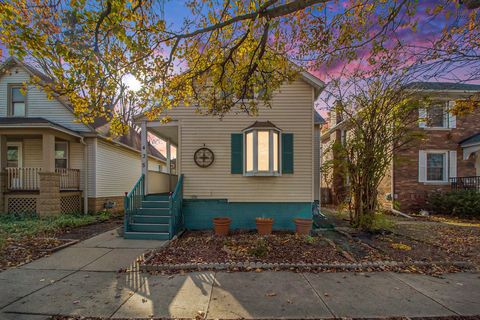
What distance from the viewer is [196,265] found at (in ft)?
14.5

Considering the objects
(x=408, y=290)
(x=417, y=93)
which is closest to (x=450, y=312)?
(x=408, y=290)

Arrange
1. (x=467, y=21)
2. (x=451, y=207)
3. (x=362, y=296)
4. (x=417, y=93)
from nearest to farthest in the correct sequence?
(x=362, y=296) → (x=467, y=21) → (x=417, y=93) → (x=451, y=207)

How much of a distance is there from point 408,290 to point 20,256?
295 inches

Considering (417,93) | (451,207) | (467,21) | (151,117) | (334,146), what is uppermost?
(467,21)

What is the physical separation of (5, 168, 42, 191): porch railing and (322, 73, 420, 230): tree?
40.2 ft

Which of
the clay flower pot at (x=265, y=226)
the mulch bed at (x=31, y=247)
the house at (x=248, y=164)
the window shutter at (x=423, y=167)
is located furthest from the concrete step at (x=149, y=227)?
the window shutter at (x=423, y=167)

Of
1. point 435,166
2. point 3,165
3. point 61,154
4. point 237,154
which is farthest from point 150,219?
point 435,166

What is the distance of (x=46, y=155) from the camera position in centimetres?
998

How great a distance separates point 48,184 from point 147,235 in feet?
21.3

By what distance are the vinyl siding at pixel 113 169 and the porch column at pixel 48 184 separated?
69.9 inches

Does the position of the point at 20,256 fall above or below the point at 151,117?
below

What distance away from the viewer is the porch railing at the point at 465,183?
427 inches

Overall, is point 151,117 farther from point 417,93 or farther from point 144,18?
point 417,93

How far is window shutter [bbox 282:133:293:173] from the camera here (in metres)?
7.84
